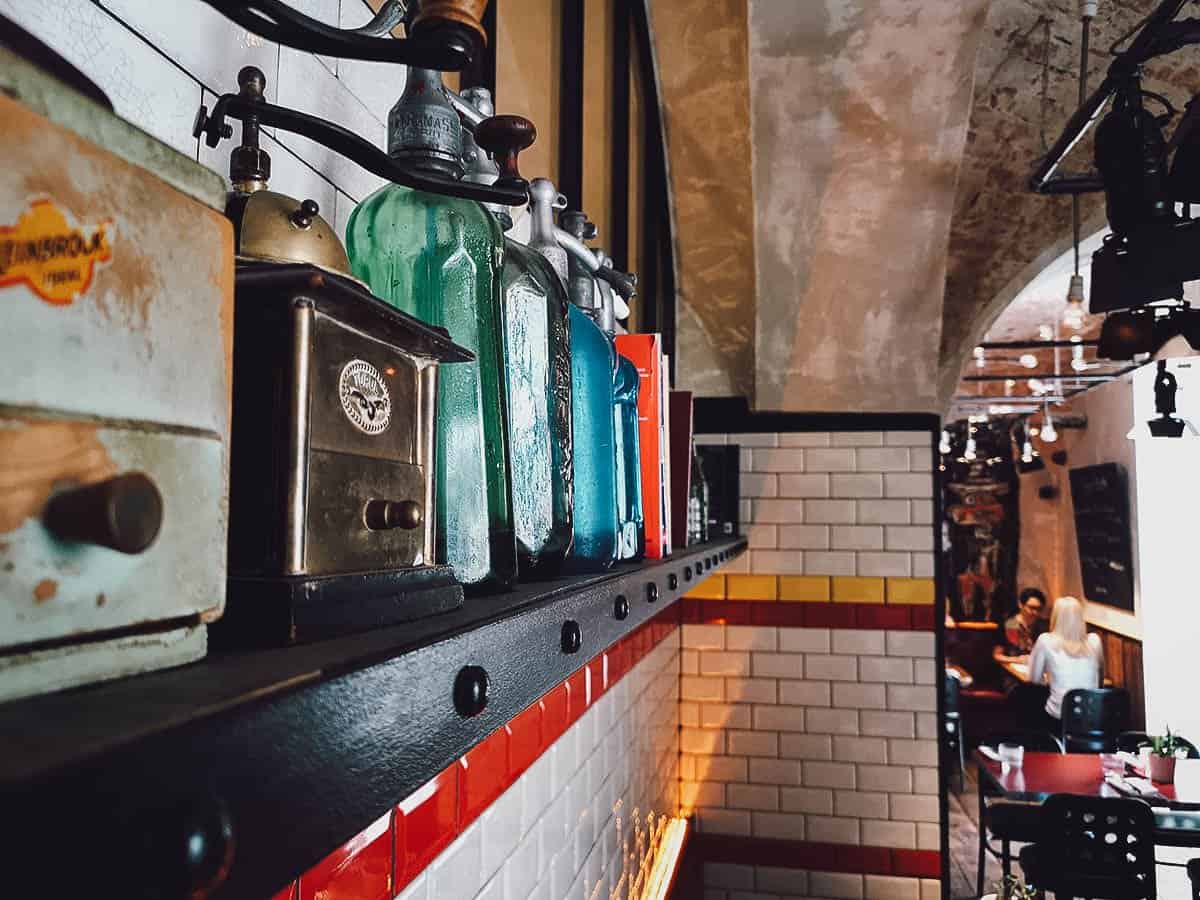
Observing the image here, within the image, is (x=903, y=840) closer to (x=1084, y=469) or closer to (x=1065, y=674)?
(x=1065, y=674)

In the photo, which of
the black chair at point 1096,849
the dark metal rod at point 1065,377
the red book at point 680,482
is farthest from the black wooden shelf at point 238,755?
the dark metal rod at point 1065,377

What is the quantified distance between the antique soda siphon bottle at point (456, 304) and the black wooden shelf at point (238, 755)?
0.45ft

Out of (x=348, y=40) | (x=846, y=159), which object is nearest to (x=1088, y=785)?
(x=846, y=159)

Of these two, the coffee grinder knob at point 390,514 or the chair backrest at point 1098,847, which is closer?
the coffee grinder knob at point 390,514

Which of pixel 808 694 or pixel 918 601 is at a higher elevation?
pixel 918 601

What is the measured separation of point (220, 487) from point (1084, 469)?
35.6 ft

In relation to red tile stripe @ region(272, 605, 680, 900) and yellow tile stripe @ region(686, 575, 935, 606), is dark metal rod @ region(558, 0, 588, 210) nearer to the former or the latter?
red tile stripe @ region(272, 605, 680, 900)

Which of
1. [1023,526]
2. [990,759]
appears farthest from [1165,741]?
[1023,526]

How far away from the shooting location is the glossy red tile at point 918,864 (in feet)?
12.0

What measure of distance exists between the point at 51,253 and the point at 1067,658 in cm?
928

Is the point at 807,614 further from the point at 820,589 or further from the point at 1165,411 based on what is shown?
the point at 1165,411

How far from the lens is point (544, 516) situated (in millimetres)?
833

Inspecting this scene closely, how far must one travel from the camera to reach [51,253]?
0.94 ft

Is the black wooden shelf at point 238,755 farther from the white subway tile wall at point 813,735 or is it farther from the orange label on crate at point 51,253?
the white subway tile wall at point 813,735
